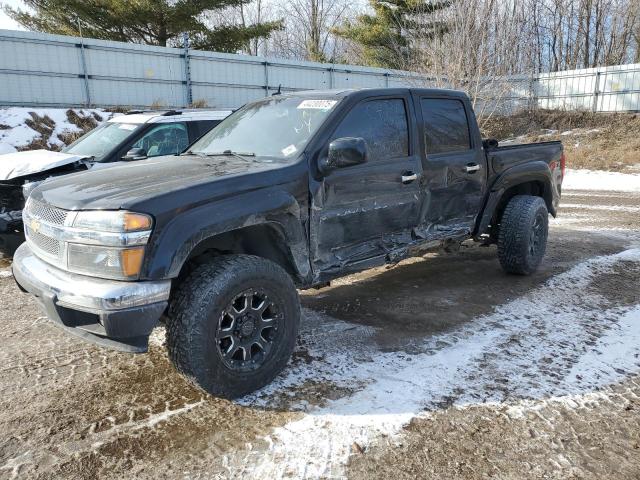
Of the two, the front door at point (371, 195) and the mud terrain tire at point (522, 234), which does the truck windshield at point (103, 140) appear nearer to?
the front door at point (371, 195)

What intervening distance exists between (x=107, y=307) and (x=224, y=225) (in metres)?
0.79

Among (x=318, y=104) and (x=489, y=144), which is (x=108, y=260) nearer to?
(x=318, y=104)

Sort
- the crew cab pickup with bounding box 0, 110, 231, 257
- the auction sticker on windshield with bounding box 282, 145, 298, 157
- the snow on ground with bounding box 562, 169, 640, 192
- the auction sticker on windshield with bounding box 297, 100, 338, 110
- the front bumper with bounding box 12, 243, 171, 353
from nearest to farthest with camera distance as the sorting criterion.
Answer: the front bumper with bounding box 12, 243, 171, 353, the auction sticker on windshield with bounding box 282, 145, 298, 157, the auction sticker on windshield with bounding box 297, 100, 338, 110, the crew cab pickup with bounding box 0, 110, 231, 257, the snow on ground with bounding box 562, 169, 640, 192

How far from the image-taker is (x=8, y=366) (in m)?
3.65

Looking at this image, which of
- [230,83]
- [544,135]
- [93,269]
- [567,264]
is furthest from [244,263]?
[544,135]

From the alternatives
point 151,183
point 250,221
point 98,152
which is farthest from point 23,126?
point 250,221

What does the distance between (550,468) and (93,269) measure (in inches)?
102

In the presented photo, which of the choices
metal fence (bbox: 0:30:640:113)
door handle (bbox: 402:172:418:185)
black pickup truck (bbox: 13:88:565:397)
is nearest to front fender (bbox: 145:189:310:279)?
black pickup truck (bbox: 13:88:565:397)

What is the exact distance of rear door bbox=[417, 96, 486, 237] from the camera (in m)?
4.58

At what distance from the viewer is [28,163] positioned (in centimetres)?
584

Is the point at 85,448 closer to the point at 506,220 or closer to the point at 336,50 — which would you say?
the point at 506,220

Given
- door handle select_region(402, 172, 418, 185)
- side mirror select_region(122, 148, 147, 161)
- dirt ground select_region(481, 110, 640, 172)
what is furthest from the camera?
dirt ground select_region(481, 110, 640, 172)

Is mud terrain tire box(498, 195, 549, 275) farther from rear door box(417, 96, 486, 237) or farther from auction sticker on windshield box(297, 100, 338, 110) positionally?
auction sticker on windshield box(297, 100, 338, 110)

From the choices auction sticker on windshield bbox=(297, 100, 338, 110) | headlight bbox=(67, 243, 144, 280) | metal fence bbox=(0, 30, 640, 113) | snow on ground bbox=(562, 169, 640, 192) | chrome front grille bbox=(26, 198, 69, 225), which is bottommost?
snow on ground bbox=(562, 169, 640, 192)
